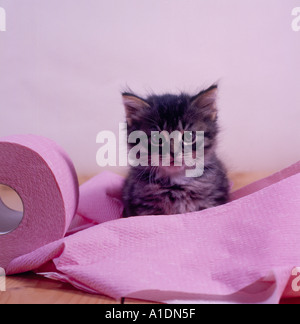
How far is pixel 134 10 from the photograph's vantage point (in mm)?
2209

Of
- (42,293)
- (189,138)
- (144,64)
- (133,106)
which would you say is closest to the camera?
(42,293)

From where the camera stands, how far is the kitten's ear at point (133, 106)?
4.61 feet

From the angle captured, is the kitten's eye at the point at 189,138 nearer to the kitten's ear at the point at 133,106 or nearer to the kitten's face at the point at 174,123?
the kitten's face at the point at 174,123

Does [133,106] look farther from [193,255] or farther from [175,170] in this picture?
[193,255]

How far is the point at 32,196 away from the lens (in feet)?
3.81

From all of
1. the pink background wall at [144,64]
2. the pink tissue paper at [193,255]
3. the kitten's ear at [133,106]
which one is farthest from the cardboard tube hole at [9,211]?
the pink background wall at [144,64]

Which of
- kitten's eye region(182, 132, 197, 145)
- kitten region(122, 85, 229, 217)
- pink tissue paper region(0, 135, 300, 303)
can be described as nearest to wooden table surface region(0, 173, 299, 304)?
pink tissue paper region(0, 135, 300, 303)

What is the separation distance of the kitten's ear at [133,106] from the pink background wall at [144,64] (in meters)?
0.83

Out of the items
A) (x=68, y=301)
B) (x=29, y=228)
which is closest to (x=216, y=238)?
(x=68, y=301)

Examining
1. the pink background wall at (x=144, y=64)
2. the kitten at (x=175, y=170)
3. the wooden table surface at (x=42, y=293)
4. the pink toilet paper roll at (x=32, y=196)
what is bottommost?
the wooden table surface at (x=42, y=293)

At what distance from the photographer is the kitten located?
1375mm

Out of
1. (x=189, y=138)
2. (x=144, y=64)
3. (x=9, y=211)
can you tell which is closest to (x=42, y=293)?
(x=9, y=211)

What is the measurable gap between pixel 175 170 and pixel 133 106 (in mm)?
300
